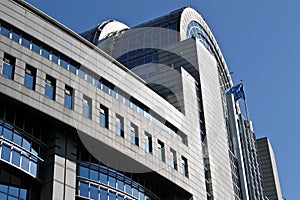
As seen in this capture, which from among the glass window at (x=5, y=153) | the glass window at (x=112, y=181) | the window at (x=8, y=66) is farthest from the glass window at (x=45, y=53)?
the glass window at (x=112, y=181)

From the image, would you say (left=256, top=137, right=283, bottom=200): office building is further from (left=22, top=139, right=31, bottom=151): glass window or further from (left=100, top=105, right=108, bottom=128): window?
(left=22, top=139, right=31, bottom=151): glass window

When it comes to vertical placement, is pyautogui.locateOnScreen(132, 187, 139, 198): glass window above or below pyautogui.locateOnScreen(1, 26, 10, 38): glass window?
below

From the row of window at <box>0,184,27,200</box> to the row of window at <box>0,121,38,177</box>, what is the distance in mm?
1468

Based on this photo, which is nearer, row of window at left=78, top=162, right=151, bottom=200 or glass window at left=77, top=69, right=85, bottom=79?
row of window at left=78, top=162, right=151, bottom=200

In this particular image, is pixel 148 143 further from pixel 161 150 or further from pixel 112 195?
pixel 112 195

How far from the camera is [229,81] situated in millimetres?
83375

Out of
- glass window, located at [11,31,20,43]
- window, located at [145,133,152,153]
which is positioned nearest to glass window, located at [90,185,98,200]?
window, located at [145,133,152,153]

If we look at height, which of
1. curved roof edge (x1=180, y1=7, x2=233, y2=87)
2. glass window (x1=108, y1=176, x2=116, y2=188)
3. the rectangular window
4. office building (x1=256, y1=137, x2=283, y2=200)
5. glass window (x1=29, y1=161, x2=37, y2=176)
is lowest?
glass window (x1=29, y1=161, x2=37, y2=176)

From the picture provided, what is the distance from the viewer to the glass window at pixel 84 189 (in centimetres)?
4119

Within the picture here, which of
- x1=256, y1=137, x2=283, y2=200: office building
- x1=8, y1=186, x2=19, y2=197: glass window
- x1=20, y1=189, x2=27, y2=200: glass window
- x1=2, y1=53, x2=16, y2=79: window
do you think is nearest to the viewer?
x1=8, y1=186, x2=19, y2=197: glass window

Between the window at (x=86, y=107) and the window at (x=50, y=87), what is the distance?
3257 millimetres

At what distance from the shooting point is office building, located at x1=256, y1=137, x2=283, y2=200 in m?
90.4

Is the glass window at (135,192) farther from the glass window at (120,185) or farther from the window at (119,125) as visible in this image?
the window at (119,125)

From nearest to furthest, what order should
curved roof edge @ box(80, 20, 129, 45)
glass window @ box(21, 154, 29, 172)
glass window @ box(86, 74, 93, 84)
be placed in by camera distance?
glass window @ box(21, 154, 29, 172) < glass window @ box(86, 74, 93, 84) < curved roof edge @ box(80, 20, 129, 45)
